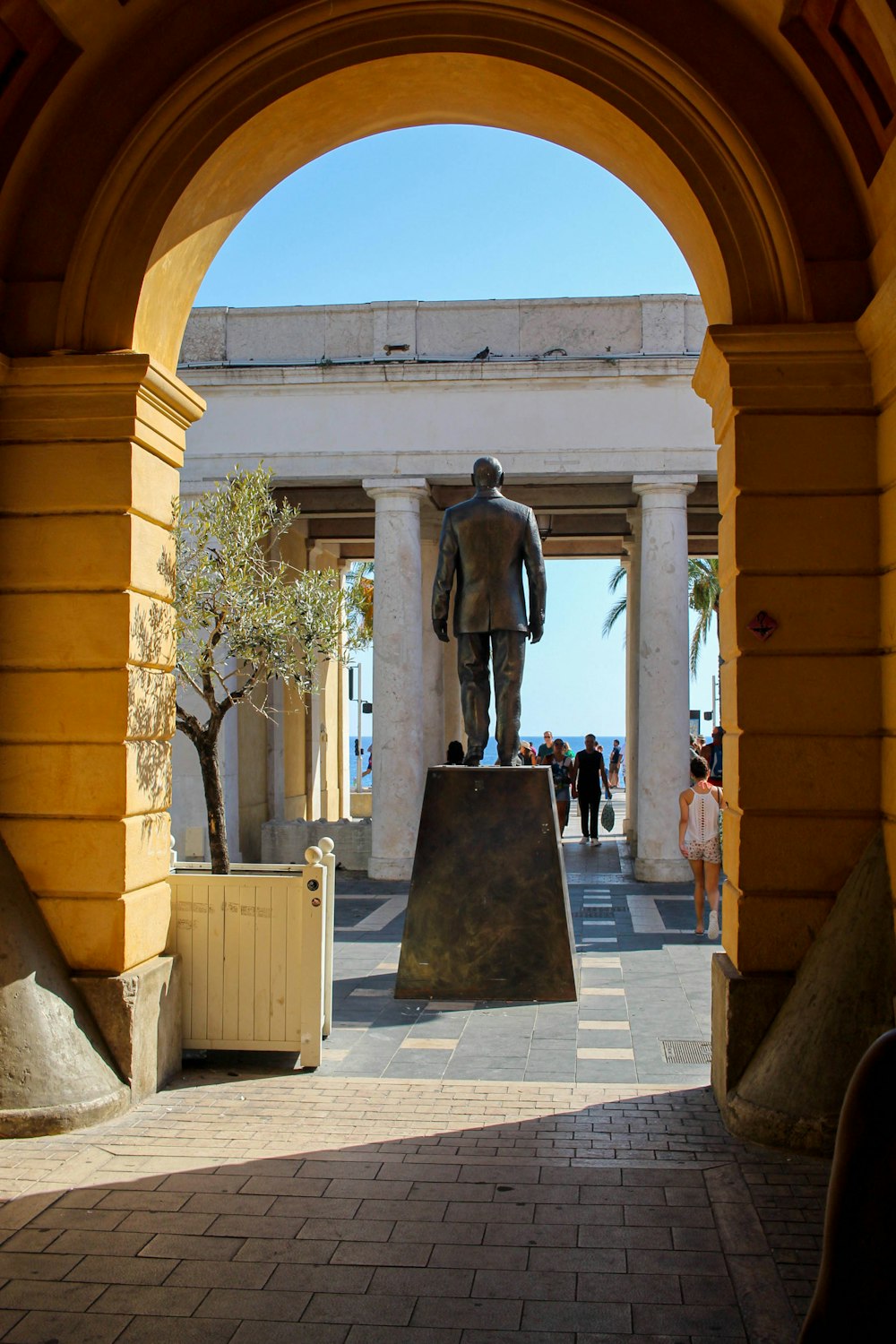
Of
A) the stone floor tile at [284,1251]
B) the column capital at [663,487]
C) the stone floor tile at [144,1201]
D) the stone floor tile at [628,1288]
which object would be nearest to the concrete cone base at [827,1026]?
the stone floor tile at [628,1288]

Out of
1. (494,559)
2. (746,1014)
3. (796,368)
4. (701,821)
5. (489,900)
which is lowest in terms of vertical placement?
(746,1014)

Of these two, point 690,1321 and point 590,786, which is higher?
point 590,786

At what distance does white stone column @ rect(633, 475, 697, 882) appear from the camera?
16.5m

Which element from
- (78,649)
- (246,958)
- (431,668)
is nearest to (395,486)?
(431,668)

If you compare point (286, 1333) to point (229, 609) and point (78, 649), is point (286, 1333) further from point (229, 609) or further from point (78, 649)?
point (229, 609)

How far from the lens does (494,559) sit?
9.47m

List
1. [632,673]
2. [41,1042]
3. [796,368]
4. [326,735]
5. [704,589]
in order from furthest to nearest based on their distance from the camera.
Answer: [704,589]
[326,735]
[632,673]
[796,368]
[41,1042]

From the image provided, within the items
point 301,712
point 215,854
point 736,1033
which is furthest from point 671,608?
point 736,1033

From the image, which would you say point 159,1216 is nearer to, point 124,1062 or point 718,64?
point 124,1062

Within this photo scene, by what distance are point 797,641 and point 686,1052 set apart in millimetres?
2847

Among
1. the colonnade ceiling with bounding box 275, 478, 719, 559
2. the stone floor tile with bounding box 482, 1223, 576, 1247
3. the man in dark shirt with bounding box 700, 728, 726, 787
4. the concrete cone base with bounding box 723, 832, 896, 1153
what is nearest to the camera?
the stone floor tile with bounding box 482, 1223, 576, 1247

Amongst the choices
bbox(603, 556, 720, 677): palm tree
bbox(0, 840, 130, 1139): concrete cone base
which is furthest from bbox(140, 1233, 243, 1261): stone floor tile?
bbox(603, 556, 720, 677): palm tree

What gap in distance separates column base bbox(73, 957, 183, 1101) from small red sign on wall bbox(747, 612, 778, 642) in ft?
11.5

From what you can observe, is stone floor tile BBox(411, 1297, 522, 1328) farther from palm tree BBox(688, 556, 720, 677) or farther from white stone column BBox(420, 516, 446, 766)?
palm tree BBox(688, 556, 720, 677)
